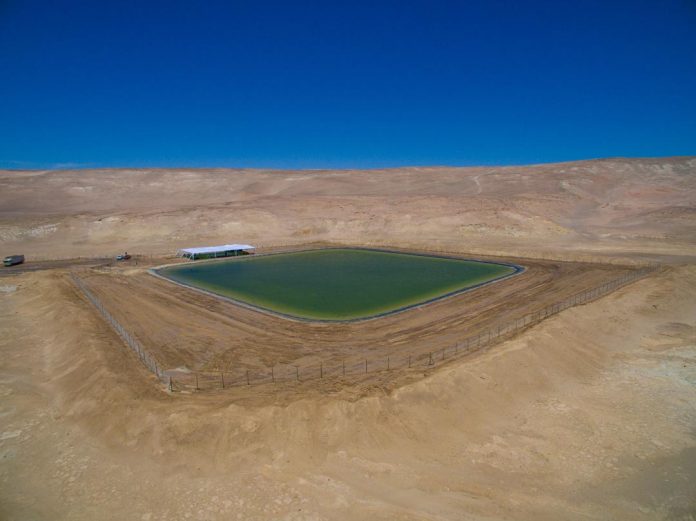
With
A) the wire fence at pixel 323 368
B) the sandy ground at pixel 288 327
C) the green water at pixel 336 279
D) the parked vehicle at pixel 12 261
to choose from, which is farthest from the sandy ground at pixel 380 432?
the parked vehicle at pixel 12 261

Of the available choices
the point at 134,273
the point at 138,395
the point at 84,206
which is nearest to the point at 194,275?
the point at 134,273

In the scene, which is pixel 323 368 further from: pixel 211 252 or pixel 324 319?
pixel 211 252

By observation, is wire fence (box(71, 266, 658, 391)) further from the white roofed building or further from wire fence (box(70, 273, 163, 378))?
the white roofed building

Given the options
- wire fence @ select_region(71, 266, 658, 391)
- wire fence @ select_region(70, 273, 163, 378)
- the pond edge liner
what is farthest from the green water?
wire fence @ select_region(70, 273, 163, 378)

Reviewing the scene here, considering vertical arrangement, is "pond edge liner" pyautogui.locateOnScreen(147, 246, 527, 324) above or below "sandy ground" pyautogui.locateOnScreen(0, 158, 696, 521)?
above

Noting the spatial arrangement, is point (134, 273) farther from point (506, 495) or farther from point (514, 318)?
point (506, 495)

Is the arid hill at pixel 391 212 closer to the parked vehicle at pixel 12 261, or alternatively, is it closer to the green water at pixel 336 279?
the parked vehicle at pixel 12 261

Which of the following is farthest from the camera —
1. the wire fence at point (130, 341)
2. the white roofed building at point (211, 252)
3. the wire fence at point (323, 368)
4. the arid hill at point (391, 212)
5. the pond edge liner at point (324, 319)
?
the arid hill at point (391, 212)

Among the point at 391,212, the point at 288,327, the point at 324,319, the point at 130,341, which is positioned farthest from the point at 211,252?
the point at 391,212
